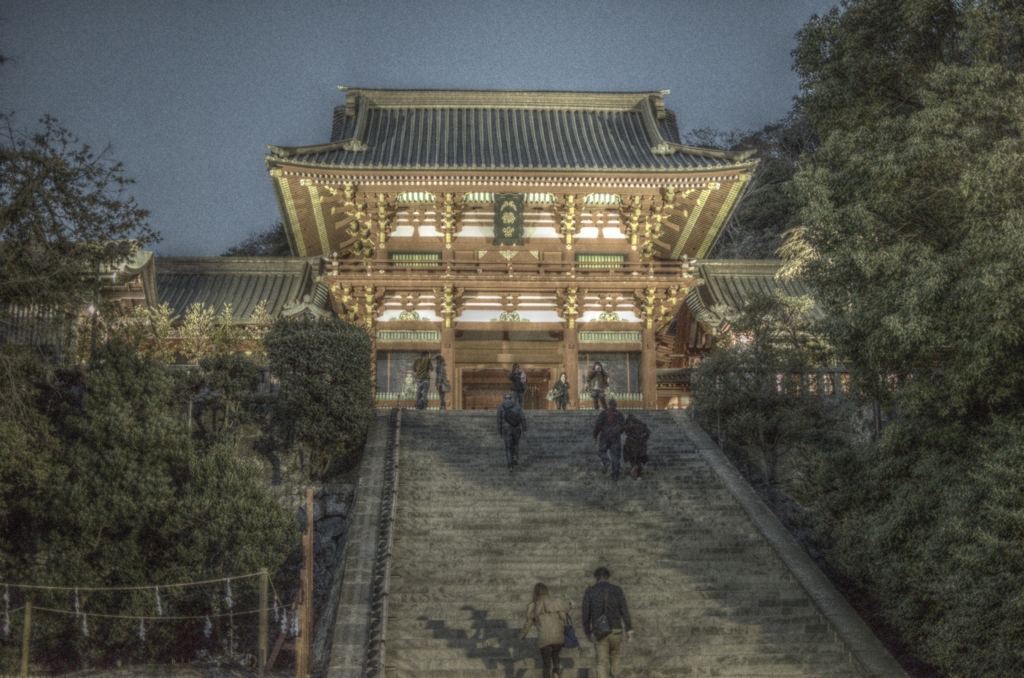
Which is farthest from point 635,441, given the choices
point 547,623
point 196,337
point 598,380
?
point 196,337

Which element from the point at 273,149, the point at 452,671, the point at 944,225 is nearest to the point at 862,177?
the point at 944,225

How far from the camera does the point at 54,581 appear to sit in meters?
11.9

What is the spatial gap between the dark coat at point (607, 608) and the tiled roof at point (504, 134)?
577 inches

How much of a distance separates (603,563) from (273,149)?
46.6ft

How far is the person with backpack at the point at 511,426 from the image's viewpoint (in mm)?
15195

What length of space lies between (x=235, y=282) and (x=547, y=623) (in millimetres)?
20110

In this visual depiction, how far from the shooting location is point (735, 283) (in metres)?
27.9

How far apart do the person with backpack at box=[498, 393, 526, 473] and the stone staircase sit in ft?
0.92

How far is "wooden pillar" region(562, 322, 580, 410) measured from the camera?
22641mm

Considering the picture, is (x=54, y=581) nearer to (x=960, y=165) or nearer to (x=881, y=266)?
(x=881, y=266)

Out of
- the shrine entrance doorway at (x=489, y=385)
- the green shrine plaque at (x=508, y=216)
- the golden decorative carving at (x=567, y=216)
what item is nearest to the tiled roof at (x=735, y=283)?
the golden decorative carving at (x=567, y=216)

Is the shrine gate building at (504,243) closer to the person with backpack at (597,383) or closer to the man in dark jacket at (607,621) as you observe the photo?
the person with backpack at (597,383)

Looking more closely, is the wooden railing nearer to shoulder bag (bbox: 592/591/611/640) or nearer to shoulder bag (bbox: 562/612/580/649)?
shoulder bag (bbox: 562/612/580/649)

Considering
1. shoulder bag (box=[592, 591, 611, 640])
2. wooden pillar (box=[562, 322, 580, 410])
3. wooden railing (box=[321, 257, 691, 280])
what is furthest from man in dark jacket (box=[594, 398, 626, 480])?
wooden railing (box=[321, 257, 691, 280])
